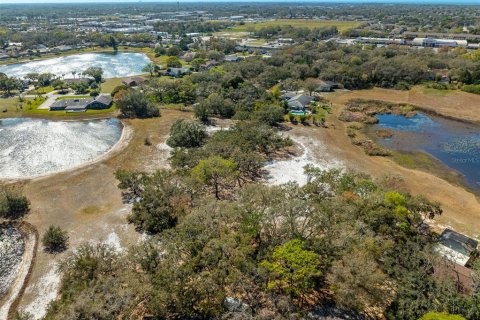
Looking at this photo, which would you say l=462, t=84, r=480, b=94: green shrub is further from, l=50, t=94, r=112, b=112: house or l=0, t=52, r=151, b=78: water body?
l=0, t=52, r=151, b=78: water body

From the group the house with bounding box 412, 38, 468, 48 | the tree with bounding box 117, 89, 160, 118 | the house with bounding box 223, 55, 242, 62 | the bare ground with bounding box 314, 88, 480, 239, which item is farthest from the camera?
the house with bounding box 412, 38, 468, 48

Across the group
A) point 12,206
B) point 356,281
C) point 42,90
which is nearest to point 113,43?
point 42,90

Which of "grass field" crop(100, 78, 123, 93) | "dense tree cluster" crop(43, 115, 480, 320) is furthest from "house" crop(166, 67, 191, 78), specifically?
"dense tree cluster" crop(43, 115, 480, 320)

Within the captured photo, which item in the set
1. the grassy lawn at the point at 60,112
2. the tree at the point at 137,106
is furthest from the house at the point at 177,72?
the tree at the point at 137,106

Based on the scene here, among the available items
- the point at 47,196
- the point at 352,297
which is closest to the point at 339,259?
the point at 352,297

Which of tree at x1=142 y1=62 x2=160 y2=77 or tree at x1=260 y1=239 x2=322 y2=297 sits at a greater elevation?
tree at x1=142 y1=62 x2=160 y2=77
